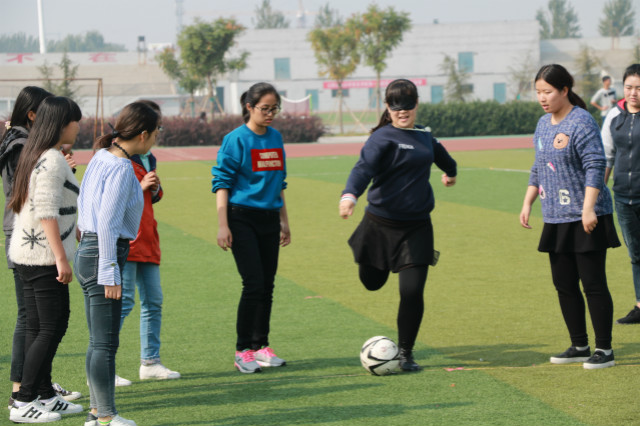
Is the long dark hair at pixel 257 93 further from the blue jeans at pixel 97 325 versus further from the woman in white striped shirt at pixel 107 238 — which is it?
the blue jeans at pixel 97 325

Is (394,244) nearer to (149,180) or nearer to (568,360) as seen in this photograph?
(568,360)

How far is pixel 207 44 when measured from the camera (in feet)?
162

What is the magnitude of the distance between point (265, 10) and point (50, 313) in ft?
484

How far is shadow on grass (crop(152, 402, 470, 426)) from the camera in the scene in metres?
4.68

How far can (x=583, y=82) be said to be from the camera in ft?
211

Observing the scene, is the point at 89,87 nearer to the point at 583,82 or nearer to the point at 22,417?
the point at 583,82

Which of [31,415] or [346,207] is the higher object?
[346,207]

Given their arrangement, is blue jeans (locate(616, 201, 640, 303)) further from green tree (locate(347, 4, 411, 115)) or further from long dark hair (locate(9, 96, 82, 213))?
green tree (locate(347, 4, 411, 115))

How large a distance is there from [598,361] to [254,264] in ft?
7.70

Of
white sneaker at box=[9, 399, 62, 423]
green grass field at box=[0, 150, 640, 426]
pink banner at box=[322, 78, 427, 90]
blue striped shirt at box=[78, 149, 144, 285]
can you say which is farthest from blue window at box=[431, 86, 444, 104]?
blue striped shirt at box=[78, 149, 144, 285]

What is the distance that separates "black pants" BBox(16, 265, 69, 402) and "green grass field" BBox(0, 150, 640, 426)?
0.29 metres

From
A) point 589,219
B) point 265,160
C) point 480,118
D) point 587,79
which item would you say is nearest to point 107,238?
point 265,160

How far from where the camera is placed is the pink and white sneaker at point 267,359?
5.95m

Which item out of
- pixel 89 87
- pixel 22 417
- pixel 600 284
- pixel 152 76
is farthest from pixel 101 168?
pixel 152 76
